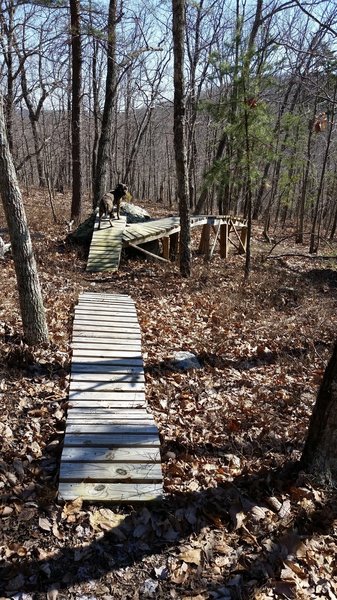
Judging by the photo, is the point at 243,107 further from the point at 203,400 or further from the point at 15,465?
the point at 15,465

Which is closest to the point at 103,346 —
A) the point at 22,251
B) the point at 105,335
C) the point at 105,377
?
the point at 105,335

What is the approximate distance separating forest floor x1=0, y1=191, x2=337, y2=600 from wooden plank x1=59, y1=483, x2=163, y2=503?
7 cm

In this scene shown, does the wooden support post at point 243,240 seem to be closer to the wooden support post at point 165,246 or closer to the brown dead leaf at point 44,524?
the wooden support post at point 165,246

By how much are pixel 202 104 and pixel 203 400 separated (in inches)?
328

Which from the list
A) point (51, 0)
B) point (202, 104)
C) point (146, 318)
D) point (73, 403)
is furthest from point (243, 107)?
point (73, 403)

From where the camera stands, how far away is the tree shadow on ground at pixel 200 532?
9.65 feet

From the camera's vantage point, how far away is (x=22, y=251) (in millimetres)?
5152

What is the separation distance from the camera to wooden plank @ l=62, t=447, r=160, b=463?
3848 mm

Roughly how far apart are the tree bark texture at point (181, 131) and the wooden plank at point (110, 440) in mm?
6479

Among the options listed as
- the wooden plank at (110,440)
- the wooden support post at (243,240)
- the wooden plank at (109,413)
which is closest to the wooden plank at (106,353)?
the wooden plank at (109,413)

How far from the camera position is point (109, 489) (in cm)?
361

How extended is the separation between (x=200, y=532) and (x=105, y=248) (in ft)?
26.9

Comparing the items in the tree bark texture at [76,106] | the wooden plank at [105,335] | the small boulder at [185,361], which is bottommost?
the small boulder at [185,361]

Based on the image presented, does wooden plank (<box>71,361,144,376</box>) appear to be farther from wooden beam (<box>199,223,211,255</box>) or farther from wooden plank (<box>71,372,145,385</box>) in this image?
wooden beam (<box>199,223,211,255</box>)
